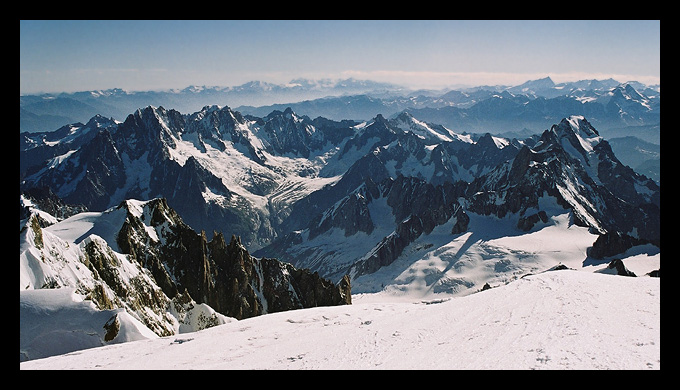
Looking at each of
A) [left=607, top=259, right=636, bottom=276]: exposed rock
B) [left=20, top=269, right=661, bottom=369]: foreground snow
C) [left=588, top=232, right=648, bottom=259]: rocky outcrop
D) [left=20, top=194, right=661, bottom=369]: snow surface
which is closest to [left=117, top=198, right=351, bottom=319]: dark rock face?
[left=20, top=194, right=661, bottom=369]: snow surface

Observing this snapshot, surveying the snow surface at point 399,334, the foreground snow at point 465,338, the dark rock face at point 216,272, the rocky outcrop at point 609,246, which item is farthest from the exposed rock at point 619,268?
the foreground snow at point 465,338

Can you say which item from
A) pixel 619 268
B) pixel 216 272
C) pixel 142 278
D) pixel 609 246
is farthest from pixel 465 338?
pixel 609 246

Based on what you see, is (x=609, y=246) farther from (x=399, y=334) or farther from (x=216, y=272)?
(x=399, y=334)
